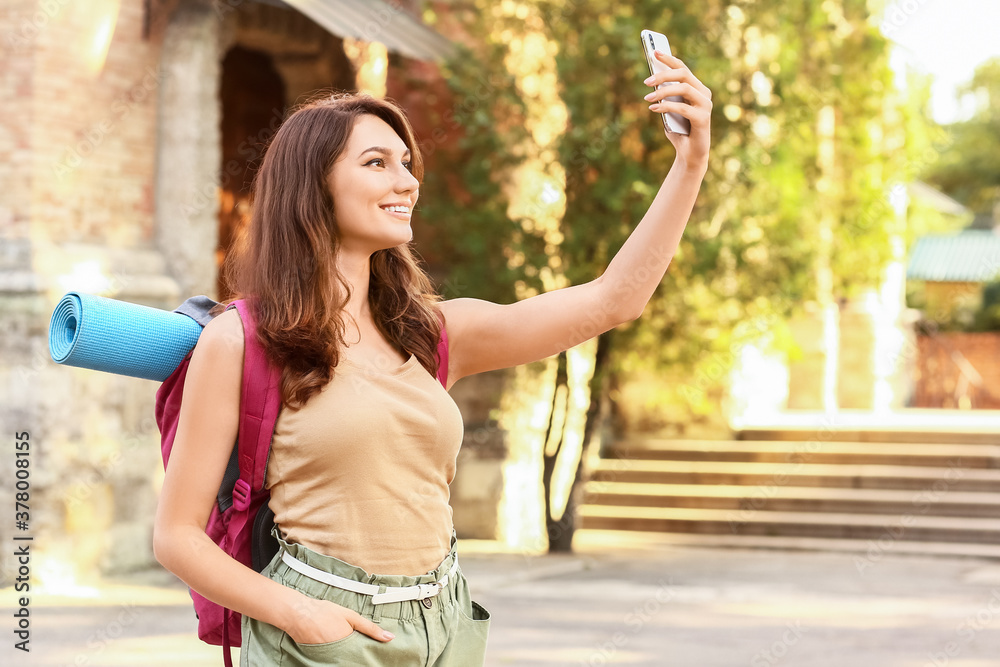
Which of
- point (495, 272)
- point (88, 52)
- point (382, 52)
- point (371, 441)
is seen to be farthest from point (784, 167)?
point (371, 441)

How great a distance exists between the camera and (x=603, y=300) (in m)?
2.22

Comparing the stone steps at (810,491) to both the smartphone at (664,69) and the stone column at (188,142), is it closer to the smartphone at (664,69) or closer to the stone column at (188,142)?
the stone column at (188,142)

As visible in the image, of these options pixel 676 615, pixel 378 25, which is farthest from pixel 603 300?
pixel 378 25

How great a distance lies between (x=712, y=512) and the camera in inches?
484

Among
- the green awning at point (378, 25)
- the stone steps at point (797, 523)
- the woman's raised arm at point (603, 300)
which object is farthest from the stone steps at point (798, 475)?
the woman's raised arm at point (603, 300)

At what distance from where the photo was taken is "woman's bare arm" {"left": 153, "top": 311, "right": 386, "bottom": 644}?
191 centimetres

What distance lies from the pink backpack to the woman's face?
243 millimetres

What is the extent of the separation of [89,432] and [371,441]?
6.85m

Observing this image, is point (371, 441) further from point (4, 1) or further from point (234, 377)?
point (4, 1)

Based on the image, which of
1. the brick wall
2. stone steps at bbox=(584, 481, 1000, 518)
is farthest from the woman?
the brick wall

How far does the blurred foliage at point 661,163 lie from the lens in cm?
968

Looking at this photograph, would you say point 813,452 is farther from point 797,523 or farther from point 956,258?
point 956,258

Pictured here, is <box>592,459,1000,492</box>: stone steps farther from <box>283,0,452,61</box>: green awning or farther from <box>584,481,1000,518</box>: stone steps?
<box>283,0,452,61</box>: green awning

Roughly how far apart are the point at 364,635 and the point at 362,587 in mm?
78
